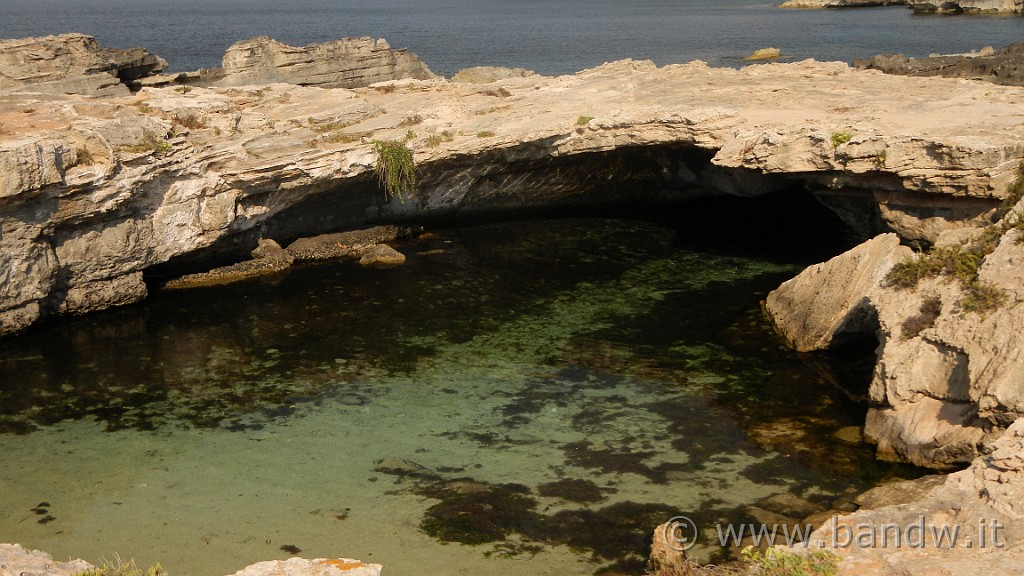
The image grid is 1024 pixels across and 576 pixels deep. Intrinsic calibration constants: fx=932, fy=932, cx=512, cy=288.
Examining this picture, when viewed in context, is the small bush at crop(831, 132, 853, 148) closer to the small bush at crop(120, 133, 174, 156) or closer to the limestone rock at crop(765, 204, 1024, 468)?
the limestone rock at crop(765, 204, 1024, 468)

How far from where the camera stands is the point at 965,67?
1177 inches

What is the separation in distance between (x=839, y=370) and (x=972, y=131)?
6.01 meters

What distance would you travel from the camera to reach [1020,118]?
2025cm

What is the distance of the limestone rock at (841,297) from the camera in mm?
18688

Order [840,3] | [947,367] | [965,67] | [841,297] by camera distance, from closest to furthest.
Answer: [947,367] → [841,297] → [965,67] → [840,3]

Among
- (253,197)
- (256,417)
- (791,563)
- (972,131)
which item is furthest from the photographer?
(253,197)

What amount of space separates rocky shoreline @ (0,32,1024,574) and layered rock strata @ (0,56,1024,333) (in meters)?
0.06

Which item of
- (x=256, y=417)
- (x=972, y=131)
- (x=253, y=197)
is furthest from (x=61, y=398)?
(x=972, y=131)

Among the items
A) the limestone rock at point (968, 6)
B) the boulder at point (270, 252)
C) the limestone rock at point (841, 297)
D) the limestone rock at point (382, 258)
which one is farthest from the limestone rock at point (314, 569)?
the limestone rock at point (968, 6)

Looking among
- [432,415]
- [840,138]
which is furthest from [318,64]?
[432,415]

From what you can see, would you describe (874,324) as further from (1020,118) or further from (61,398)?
(61,398)

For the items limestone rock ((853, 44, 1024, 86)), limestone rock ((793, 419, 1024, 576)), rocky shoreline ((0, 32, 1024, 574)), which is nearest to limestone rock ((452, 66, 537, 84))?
rocky shoreline ((0, 32, 1024, 574))

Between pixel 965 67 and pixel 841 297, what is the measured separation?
15.3 m

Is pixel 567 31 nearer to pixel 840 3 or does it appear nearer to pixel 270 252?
pixel 840 3
